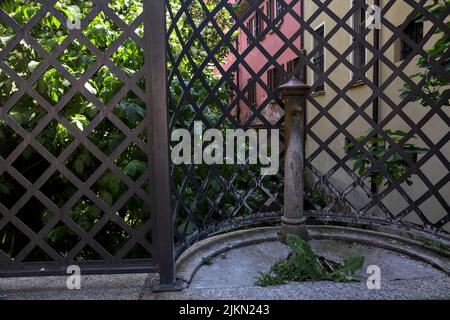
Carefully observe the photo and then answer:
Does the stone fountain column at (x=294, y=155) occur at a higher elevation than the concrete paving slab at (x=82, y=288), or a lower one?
higher

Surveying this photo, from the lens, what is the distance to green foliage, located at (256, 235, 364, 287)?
2.46 metres

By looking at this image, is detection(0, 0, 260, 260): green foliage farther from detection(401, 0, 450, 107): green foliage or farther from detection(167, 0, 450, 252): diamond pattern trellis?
detection(401, 0, 450, 107): green foliage

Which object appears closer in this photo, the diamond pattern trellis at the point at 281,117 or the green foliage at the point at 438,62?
the green foliage at the point at 438,62

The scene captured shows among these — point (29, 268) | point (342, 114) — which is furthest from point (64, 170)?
point (342, 114)

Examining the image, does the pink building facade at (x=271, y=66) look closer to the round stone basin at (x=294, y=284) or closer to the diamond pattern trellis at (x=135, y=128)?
the diamond pattern trellis at (x=135, y=128)

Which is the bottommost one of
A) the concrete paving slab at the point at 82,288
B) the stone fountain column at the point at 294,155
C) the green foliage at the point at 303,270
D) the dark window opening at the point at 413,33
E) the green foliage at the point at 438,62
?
the concrete paving slab at the point at 82,288

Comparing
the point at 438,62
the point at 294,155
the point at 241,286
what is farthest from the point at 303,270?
the point at 438,62

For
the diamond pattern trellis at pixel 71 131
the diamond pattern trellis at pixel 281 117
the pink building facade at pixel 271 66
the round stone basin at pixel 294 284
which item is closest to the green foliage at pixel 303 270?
the round stone basin at pixel 294 284

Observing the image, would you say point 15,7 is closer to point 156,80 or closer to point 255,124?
point 156,80

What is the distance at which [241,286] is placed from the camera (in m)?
2.45

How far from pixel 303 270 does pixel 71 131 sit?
1751 millimetres

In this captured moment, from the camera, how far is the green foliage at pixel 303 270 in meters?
2.46

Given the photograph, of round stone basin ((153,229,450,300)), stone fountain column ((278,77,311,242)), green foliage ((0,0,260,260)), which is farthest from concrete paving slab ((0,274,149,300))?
stone fountain column ((278,77,311,242))

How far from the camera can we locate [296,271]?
255 centimetres
